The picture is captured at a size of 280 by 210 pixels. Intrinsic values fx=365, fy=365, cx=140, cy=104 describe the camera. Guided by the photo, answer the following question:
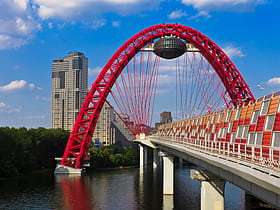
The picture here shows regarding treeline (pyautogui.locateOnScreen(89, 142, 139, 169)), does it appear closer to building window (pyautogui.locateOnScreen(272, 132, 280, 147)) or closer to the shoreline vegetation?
the shoreline vegetation

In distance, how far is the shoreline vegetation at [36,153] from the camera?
6431cm

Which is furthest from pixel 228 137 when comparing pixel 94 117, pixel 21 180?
pixel 94 117

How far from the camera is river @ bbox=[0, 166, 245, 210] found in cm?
3816

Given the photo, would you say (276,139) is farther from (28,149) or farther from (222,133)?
(28,149)

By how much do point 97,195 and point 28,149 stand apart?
3473cm

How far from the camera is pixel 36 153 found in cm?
7788

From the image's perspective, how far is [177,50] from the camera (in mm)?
71625

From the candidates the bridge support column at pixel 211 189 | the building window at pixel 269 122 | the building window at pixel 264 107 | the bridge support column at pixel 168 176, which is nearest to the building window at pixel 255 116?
the building window at pixel 264 107

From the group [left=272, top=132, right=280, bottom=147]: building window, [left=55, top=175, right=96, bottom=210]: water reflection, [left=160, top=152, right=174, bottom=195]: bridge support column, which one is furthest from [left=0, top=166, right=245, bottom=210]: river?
[left=272, top=132, right=280, bottom=147]: building window

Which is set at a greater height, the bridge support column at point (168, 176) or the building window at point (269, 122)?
the building window at point (269, 122)

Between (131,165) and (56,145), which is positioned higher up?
(56,145)

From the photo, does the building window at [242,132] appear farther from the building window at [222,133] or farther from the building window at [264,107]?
the building window at [222,133]

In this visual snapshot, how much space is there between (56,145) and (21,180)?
83.5ft

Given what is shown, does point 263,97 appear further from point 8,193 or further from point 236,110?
point 8,193
